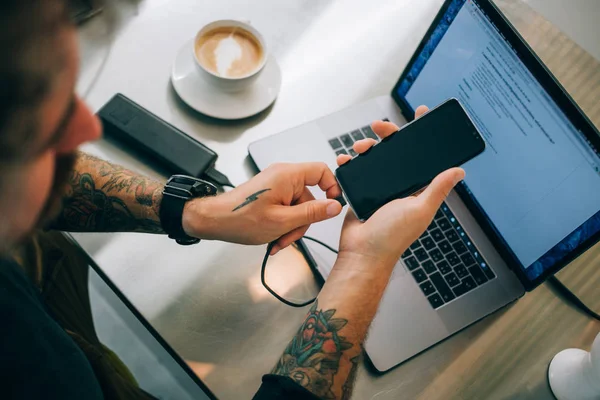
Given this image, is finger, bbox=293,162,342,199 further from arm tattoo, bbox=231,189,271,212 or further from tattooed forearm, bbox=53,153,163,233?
tattooed forearm, bbox=53,153,163,233

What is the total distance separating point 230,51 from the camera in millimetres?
671

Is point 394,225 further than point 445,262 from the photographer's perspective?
No

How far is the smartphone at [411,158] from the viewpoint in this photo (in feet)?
1.77

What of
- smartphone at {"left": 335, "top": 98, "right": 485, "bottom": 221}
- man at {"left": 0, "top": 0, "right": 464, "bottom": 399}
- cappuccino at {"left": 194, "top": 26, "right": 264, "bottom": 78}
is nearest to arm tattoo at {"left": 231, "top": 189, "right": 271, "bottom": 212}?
man at {"left": 0, "top": 0, "right": 464, "bottom": 399}

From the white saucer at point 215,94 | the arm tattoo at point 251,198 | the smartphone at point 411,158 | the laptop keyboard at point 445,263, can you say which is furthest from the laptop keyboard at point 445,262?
the white saucer at point 215,94

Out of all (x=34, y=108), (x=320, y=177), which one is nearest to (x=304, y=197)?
(x=320, y=177)

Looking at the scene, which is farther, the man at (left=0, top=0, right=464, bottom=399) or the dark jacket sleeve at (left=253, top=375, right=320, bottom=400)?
the dark jacket sleeve at (left=253, top=375, right=320, bottom=400)

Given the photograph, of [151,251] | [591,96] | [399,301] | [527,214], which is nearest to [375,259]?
[399,301]

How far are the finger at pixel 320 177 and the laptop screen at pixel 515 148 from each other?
20 cm

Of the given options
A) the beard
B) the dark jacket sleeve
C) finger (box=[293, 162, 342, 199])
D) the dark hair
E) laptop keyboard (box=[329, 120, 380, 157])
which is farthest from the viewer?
laptop keyboard (box=[329, 120, 380, 157])

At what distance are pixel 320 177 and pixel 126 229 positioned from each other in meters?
0.28

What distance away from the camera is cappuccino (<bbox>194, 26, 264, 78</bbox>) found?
Result: 66cm

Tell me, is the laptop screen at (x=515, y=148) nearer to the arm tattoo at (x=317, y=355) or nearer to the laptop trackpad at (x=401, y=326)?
the laptop trackpad at (x=401, y=326)

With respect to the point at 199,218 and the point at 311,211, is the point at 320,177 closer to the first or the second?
the point at 311,211
